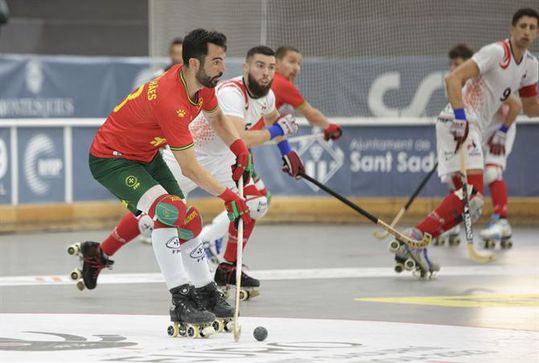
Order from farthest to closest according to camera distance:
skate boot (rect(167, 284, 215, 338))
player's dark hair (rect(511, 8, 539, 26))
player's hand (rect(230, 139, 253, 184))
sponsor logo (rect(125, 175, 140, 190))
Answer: player's dark hair (rect(511, 8, 539, 26)) < player's hand (rect(230, 139, 253, 184)) < sponsor logo (rect(125, 175, 140, 190)) < skate boot (rect(167, 284, 215, 338))

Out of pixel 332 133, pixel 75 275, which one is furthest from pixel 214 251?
pixel 75 275

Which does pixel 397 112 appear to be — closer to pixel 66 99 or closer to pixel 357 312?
pixel 66 99

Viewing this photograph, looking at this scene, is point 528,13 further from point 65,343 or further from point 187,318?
point 65,343

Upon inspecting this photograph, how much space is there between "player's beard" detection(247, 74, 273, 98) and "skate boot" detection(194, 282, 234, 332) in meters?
2.15

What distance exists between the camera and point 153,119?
7891 mm

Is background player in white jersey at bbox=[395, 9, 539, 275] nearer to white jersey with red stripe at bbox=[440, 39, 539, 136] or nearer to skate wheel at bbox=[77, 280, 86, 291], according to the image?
white jersey with red stripe at bbox=[440, 39, 539, 136]

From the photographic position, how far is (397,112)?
16.6 metres

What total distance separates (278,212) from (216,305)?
893cm

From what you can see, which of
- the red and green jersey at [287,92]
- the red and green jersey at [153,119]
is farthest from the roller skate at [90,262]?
the red and green jersey at [287,92]

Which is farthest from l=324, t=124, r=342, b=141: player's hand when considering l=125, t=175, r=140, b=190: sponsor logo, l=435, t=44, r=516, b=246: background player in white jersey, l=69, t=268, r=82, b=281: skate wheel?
l=125, t=175, r=140, b=190: sponsor logo

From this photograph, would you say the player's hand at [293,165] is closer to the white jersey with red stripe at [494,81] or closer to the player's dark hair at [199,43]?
the player's dark hair at [199,43]

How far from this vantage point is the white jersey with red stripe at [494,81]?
38.4 ft

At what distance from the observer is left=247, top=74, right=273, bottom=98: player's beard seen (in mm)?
9695

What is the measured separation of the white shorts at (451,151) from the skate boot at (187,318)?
4380mm
